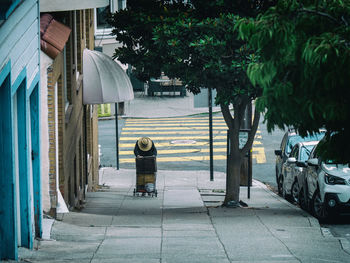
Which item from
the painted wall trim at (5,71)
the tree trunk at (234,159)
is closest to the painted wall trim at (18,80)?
the painted wall trim at (5,71)

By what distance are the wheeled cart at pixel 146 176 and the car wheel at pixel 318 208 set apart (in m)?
5.59

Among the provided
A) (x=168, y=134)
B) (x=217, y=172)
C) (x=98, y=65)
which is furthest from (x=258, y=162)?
(x=98, y=65)

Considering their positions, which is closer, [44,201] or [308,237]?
[308,237]

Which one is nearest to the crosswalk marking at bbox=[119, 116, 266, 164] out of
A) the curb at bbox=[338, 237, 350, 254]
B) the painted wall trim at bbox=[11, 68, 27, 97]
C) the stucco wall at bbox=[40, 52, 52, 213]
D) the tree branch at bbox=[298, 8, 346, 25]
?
the stucco wall at bbox=[40, 52, 52, 213]

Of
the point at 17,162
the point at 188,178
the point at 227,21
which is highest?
the point at 227,21

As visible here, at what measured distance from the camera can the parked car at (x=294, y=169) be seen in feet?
57.8

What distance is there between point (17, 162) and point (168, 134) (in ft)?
76.2

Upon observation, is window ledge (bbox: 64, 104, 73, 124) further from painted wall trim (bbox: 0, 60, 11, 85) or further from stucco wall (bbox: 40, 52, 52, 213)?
painted wall trim (bbox: 0, 60, 11, 85)

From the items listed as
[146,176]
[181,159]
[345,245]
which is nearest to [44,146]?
[345,245]

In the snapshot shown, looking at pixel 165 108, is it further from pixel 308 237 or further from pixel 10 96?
pixel 10 96

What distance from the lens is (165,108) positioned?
4134 cm

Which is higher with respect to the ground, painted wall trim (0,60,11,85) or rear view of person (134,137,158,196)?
painted wall trim (0,60,11,85)

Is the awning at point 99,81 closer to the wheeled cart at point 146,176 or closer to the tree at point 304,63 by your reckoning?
the wheeled cart at point 146,176

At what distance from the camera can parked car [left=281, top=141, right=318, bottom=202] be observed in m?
17.6
